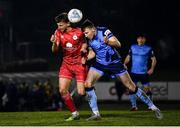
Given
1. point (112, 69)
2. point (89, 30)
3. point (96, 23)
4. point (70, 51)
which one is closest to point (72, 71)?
point (70, 51)

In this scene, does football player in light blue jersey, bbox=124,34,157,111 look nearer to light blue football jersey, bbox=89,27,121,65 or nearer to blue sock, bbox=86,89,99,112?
light blue football jersey, bbox=89,27,121,65

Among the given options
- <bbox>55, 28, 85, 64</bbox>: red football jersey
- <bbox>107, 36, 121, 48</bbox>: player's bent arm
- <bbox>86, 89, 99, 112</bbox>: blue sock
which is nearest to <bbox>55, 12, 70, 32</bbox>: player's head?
<bbox>55, 28, 85, 64</bbox>: red football jersey

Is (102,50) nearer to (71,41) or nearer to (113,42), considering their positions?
(113,42)

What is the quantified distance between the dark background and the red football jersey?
16856 millimetres

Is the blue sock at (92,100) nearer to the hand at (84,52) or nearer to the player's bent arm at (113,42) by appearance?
the hand at (84,52)

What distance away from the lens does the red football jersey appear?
43.3 ft

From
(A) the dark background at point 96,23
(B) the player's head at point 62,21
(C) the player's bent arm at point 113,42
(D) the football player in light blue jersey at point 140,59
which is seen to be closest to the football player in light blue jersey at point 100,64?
(C) the player's bent arm at point 113,42

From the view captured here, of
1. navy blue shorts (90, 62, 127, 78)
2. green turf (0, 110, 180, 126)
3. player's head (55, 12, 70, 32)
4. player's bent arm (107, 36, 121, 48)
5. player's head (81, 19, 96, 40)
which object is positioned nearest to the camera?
green turf (0, 110, 180, 126)

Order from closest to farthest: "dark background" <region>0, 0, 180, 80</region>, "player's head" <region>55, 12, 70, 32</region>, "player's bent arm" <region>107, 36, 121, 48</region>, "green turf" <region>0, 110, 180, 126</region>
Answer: "green turf" <region>0, 110, 180, 126</region> → "player's bent arm" <region>107, 36, 121, 48</region> → "player's head" <region>55, 12, 70, 32</region> → "dark background" <region>0, 0, 180, 80</region>

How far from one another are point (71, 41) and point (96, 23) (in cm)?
1740

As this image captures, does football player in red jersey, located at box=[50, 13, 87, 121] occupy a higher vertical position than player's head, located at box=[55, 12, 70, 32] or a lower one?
lower

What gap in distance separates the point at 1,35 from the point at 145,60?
16.0m

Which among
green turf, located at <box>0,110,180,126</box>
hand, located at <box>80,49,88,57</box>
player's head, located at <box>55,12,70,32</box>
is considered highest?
player's head, located at <box>55,12,70,32</box>

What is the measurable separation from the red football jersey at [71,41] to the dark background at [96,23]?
16.9m
